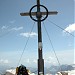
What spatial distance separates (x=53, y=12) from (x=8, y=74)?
601 centimetres

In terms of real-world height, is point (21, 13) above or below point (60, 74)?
above

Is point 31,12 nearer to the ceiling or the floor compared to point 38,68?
nearer to the ceiling

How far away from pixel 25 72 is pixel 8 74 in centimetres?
639

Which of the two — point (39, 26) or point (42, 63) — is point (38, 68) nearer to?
point (42, 63)

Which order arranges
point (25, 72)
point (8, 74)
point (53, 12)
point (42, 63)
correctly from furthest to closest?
point (8, 74) → point (53, 12) → point (42, 63) → point (25, 72)

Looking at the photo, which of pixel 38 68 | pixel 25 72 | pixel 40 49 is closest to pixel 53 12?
pixel 40 49

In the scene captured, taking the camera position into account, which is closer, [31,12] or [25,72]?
[25,72]

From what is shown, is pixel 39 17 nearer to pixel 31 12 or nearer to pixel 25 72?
pixel 31 12

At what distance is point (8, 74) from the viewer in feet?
61.0

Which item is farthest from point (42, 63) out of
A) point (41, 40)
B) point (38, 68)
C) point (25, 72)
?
point (25, 72)

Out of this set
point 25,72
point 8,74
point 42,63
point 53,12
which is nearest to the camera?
point 25,72

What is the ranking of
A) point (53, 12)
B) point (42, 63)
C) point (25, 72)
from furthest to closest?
1. point (53, 12)
2. point (42, 63)
3. point (25, 72)

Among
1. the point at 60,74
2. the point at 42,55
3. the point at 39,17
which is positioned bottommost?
the point at 60,74

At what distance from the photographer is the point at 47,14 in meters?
15.9
